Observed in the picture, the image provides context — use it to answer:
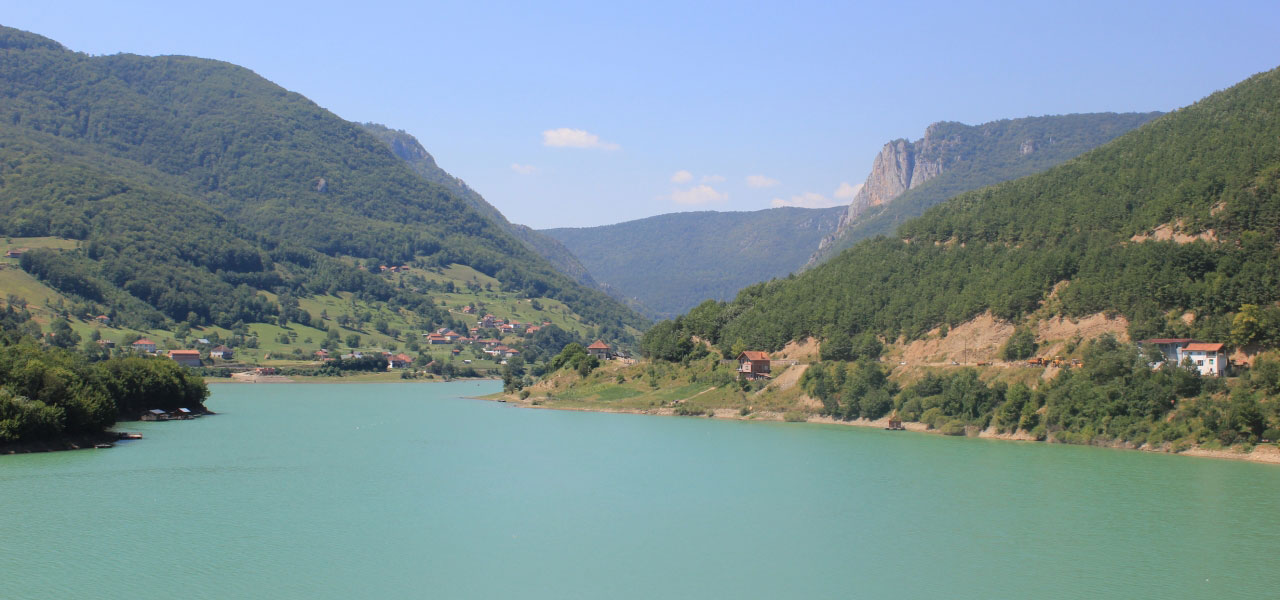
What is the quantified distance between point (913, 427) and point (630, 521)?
32747mm

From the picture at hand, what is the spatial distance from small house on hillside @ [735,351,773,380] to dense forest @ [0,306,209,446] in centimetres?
3979

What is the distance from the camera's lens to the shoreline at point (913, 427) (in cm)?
4594

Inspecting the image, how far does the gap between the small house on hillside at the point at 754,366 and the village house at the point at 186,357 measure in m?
58.9

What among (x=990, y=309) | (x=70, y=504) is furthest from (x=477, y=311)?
(x=70, y=504)

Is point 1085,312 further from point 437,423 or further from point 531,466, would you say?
point 437,423

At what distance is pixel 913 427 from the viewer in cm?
6231

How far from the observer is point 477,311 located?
177 m

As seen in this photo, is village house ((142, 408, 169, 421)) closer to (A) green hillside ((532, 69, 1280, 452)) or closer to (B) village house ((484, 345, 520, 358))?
(A) green hillside ((532, 69, 1280, 452))

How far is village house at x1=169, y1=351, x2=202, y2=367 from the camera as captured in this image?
105000 millimetres

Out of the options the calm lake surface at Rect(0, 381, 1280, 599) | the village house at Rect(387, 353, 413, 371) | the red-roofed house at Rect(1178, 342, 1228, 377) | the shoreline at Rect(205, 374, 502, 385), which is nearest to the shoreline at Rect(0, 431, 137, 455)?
the calm lake surface at Rect(0, 381, 1280, 599)

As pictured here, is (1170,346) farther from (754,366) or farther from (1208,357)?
(754,366)

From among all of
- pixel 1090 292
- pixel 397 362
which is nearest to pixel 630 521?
pixel 1090 292

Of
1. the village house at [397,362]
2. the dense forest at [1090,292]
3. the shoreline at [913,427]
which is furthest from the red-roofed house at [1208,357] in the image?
the village house at [397,362]

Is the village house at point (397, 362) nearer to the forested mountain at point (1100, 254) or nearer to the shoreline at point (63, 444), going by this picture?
the forested mountain at point (1100, 254)
